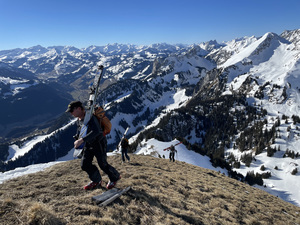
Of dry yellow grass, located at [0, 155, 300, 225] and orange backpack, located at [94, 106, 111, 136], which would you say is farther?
orange backpack, located at [94, 106, 111, 136]

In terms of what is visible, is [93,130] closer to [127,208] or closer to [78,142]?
[78,142]

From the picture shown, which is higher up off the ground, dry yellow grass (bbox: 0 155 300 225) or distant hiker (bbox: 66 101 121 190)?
distant hiker (bbox: 66 101 121 190)

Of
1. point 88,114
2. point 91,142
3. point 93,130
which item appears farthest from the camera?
point 91,142

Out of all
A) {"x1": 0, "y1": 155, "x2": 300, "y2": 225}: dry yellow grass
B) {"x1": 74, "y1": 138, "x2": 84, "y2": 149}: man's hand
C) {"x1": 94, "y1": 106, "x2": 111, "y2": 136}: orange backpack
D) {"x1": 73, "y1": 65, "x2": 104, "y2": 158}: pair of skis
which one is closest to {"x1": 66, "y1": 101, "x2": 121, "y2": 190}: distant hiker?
{"x1": 74, "y1": 138, "x2": 84, "y2": 149}: man's hand

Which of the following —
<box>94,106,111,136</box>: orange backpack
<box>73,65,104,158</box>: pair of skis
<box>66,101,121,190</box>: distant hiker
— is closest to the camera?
<box>66,101,121,190</box>: distant hiker

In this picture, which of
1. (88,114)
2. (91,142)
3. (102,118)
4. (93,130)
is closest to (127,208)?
(91,142)

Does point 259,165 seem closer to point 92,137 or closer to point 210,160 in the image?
point 210,160

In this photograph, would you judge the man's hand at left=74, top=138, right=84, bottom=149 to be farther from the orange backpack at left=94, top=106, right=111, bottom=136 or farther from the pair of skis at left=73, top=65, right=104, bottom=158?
the orange backpack at left=94, top=106, right=111, bottom=136

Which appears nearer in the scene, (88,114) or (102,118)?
(88,114)

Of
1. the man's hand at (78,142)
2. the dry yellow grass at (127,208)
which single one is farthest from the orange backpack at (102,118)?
the dry yellow grass at (127,208)

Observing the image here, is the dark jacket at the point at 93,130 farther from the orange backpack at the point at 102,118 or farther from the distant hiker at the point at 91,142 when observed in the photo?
the orange backpack at the point at 102,118

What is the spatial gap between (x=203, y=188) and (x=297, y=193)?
123413mm

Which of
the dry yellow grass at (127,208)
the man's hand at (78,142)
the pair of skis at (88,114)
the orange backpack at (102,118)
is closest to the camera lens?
the dry yellow grass at (127,208)

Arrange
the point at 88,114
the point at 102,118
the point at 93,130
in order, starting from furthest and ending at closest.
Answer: the point at 102,118 → the point at 88,114 → the point at 93,130
